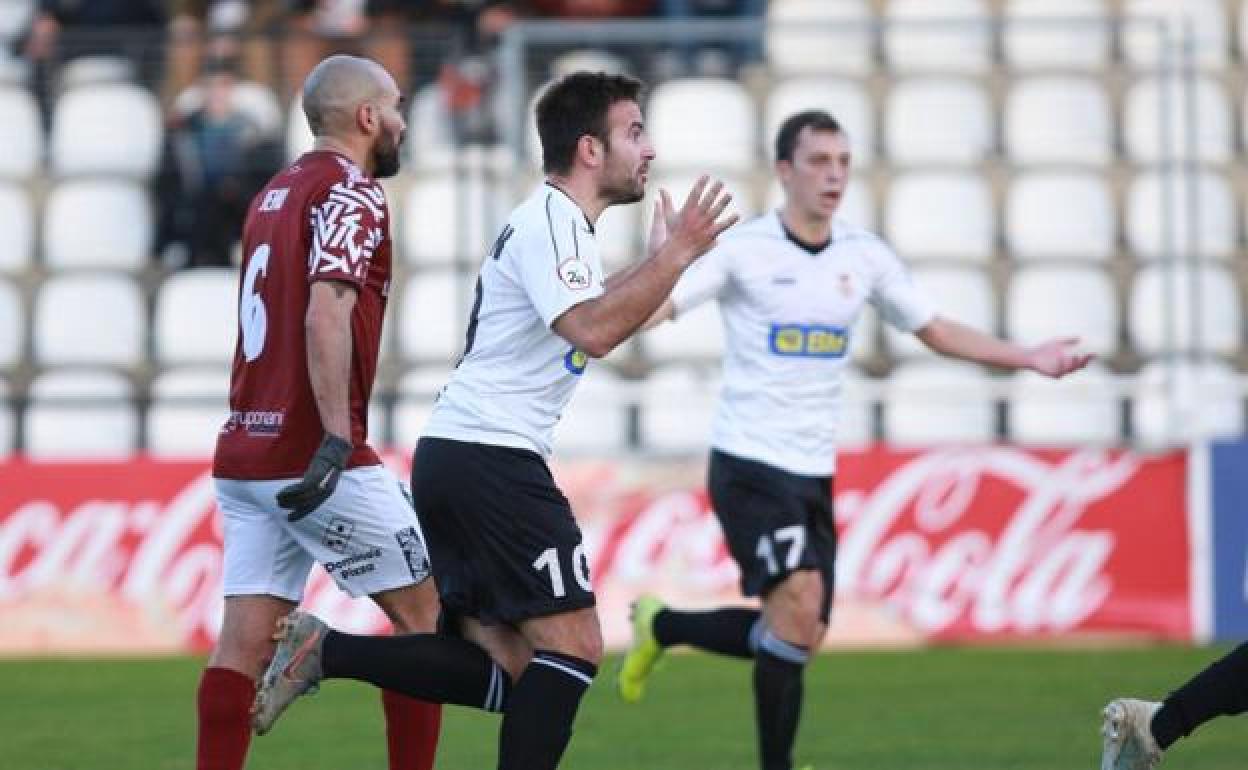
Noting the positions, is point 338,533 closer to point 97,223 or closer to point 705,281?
point 705,281

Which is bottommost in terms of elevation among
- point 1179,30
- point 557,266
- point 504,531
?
point 504,531

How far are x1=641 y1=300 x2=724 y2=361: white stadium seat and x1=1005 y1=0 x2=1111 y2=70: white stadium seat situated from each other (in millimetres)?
2834

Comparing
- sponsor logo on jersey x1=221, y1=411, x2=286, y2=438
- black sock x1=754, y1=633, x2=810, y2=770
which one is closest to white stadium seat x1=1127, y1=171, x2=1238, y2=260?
black sock x1=754, y1=633, x2=810, y2=770

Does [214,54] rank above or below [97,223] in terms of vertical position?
above

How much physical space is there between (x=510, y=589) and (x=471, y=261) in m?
7.90

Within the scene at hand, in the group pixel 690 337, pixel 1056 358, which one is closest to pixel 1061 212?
pixel 690 337

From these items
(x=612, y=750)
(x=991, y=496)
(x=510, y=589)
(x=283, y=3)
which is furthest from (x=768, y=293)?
(x=283, y=3)

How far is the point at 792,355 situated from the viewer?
8820mm

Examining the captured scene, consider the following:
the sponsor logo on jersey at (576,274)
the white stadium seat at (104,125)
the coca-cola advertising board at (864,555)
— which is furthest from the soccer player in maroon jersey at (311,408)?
the white stadium seat at (104,125)

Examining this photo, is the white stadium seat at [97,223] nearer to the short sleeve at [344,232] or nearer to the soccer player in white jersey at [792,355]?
the soccer player in white jersey at [792,355]

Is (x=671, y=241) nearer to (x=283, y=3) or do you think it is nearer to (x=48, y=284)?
(x=48, y=284)

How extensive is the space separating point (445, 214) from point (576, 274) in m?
8.84

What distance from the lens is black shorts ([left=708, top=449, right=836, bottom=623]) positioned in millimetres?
8531

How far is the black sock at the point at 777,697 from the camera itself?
808cm
